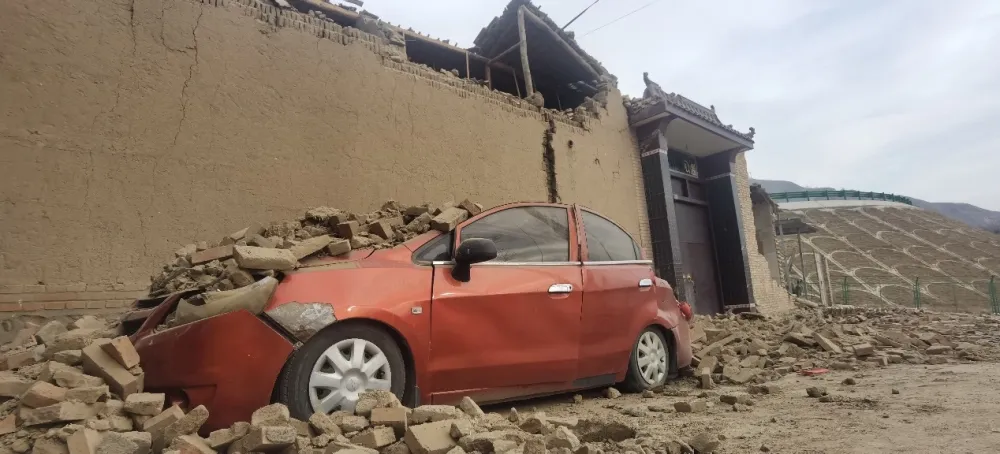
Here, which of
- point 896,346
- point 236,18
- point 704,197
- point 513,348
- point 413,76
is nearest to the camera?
point 513,348

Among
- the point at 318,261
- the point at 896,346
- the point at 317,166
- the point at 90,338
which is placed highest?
the point at 317,166

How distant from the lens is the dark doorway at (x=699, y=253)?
37.6 ft

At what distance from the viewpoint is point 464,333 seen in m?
3.11

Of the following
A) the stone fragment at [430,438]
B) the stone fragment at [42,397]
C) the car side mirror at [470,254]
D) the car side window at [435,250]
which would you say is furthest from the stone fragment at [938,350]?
the stone fragment at [42,397]

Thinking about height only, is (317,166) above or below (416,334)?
above

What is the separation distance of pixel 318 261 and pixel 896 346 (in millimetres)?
6777

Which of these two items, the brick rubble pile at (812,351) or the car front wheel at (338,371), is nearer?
the car front wheel at (338,371)

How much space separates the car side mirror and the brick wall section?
10.5 m

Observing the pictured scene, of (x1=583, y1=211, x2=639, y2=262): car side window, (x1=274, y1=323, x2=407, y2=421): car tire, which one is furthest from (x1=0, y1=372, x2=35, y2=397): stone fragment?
(x1=583, y1=211, x2=639, y2=262): car side window

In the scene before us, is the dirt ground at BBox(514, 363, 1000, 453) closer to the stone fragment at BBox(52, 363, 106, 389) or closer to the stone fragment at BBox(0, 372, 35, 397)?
the stone fragment at BBox(52, 363, 106, 389)

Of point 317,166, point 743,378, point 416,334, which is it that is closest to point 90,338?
point 416,334

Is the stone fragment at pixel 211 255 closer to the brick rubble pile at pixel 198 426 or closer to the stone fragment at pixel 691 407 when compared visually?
the brick rubble pile at pixel 198 426

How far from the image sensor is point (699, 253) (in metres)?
11.9

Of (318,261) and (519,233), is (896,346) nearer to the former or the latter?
(519,233)
